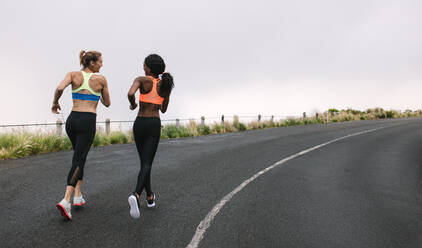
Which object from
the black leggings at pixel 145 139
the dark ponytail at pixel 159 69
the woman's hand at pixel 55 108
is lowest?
the black leggings at pixel 145 139

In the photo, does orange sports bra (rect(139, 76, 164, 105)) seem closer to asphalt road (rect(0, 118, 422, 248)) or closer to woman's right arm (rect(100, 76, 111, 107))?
woman's right arm (rect(100, 76, 111, 107))

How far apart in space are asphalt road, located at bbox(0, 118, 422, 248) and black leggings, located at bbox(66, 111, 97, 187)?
2.36ft

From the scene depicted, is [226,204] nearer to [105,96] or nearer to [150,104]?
[150,104]

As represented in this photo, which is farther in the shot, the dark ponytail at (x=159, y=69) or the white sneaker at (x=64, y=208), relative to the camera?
the dark ponytail at (x=159, y=69)

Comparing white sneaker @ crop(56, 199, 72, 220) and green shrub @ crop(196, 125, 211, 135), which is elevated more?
green shrub @ crop(196, 125, 211, 135)

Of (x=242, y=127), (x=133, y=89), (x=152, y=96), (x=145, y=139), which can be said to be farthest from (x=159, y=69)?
(x=242, y=127)

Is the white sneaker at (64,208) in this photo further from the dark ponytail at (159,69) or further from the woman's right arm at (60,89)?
the dark ponytail at (159,69)

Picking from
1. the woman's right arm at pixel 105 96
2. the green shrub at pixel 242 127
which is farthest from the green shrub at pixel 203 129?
the woman's right arm at pixel 105 96

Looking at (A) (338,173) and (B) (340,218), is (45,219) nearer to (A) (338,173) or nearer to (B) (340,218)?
(B) (340,218)

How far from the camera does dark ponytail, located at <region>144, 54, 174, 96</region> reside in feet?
16.1

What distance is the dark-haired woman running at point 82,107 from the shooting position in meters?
4.70

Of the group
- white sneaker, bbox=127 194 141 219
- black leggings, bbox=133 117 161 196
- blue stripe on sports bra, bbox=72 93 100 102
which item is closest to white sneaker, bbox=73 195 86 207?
black leggings, bbox=133 117 161 196

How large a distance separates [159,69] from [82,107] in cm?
124

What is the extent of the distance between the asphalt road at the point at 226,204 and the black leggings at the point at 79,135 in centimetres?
72
